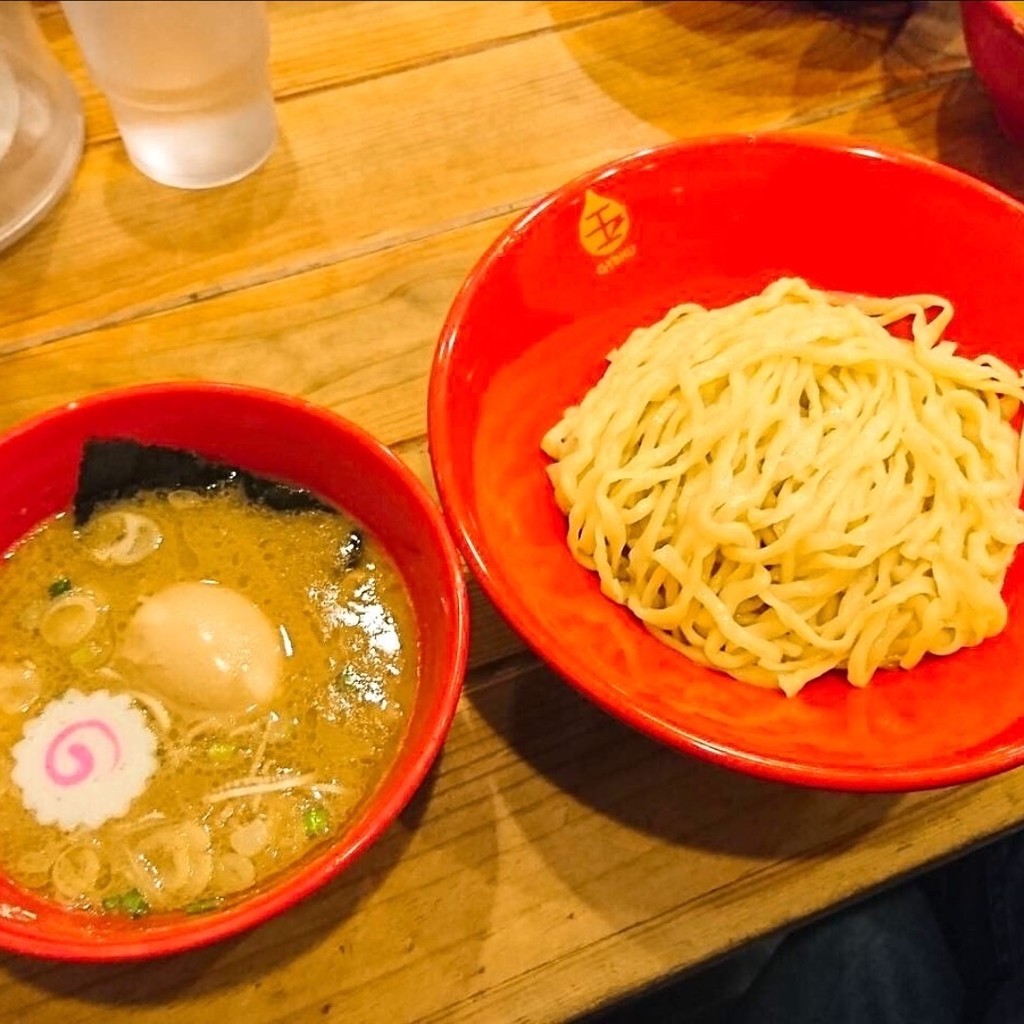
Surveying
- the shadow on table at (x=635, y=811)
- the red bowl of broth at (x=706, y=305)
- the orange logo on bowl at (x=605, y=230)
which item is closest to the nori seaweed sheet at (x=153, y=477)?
the red bowl of broth at (x=706, y=305)

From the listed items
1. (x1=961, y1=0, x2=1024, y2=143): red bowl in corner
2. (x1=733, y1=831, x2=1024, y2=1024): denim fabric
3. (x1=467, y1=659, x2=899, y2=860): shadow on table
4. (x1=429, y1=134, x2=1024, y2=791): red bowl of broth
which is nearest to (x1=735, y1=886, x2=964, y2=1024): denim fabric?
(x1=733, y1=831, x2=1024, y2=1024): denim fabric

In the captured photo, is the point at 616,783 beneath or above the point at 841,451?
beneath

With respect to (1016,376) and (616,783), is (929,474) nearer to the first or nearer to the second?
(1016,376)

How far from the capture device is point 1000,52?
54.1 inches

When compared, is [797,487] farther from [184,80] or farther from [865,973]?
[184,80]

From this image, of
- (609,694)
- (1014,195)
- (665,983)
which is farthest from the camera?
(1014,195)

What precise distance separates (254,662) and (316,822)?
6.0 inches

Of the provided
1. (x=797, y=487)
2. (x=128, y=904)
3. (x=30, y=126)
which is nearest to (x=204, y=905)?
(x=128, y=904)

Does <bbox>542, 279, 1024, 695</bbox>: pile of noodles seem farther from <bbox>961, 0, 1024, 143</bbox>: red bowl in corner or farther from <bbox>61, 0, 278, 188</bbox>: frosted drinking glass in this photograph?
<bbox>61, 0, 278, 188</bbox>: frosted drinking glass

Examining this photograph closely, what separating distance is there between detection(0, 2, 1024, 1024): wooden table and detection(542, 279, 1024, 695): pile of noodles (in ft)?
0.45

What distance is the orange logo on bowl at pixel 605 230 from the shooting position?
1180 millimetres

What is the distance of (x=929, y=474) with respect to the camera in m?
1.10

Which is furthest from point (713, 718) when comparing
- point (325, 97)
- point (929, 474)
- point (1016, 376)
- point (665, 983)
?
point (325, 97)

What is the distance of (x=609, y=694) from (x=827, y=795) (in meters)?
0.30
